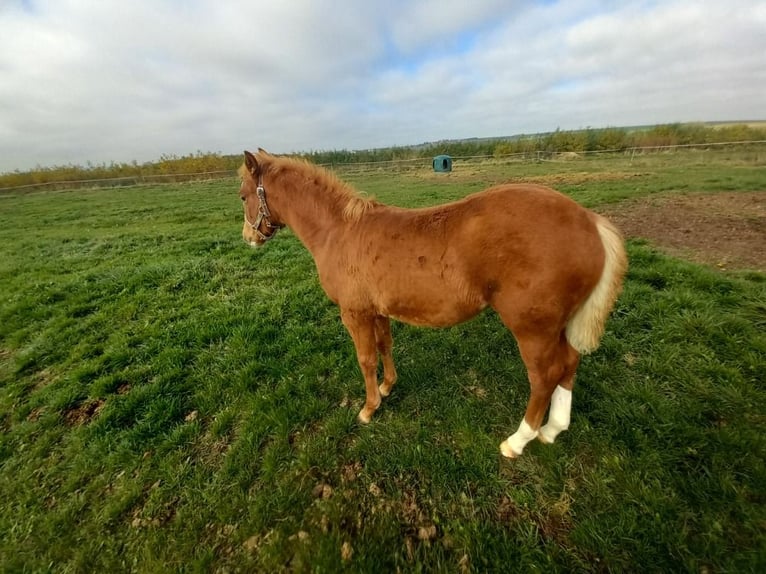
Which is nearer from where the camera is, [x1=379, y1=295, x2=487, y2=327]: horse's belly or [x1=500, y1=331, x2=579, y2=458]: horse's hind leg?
[x1=500, y1=331, x2=579, y2=458]: horse's hind leg

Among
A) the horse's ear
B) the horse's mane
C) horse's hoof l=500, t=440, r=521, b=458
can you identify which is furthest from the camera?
the horse's ear

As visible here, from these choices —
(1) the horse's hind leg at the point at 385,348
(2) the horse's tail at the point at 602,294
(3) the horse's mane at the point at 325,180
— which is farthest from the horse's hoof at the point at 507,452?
(3) the horse's mane at the point at 325,180

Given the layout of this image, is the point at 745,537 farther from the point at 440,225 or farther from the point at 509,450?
the point at 440,225

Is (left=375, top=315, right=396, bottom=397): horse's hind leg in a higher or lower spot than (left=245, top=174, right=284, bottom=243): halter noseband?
lower

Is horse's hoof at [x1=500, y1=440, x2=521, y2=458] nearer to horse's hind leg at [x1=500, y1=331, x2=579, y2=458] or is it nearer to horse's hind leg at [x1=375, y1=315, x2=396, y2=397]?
horse's hind leg at [x1=500, y1=331, x2=579, y2=458]

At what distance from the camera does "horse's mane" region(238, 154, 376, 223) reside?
2998mm

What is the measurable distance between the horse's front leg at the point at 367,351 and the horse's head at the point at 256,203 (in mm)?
1430

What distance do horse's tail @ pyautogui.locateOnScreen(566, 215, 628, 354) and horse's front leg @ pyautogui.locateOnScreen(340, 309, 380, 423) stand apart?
66.4 inches

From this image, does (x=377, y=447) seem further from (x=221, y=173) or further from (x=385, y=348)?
(x=221, y=173)

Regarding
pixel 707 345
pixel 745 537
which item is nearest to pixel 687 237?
pixel 707 345

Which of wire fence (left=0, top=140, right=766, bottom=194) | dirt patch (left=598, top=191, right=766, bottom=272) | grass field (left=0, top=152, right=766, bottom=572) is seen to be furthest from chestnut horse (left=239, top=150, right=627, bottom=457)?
wire fence (left=0, top=140, right=766, bottom=194)

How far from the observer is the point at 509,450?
259 cm

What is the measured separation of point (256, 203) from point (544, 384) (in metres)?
3.35

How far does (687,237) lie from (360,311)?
780cm
